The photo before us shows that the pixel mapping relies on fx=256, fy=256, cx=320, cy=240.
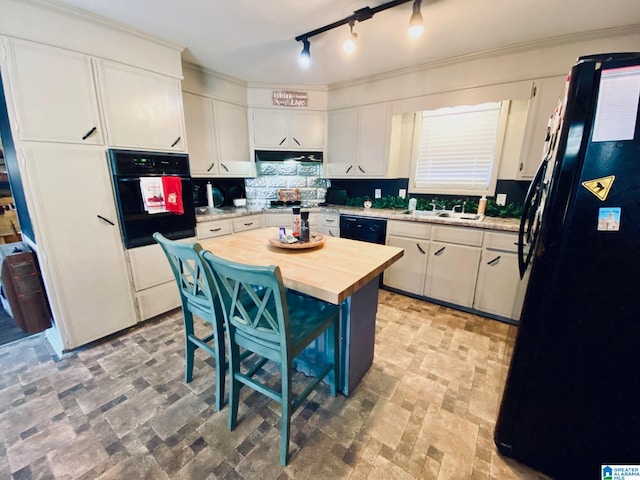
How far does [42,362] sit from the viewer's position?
1919 millimetres

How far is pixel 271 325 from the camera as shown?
119cm

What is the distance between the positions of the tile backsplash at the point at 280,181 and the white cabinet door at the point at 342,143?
0.27m

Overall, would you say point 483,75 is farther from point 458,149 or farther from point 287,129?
point 287,129

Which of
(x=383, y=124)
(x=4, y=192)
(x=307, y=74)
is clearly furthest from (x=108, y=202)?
(x=4, y=192)

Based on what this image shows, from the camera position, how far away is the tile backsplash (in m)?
3.68

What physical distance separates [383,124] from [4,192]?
5.35 metres

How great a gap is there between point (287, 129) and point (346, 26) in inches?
62.3

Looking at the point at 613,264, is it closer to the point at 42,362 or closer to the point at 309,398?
the point at 309,398

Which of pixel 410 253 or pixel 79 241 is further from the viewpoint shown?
pixel 410 253

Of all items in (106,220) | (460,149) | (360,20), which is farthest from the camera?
(460,149)

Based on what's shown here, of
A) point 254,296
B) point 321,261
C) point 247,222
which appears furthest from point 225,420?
point 247,222

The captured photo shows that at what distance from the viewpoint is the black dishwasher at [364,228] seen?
296 centimetres

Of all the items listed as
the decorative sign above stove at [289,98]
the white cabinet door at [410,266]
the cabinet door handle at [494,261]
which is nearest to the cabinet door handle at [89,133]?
the decorative sign above stove at [289,98]

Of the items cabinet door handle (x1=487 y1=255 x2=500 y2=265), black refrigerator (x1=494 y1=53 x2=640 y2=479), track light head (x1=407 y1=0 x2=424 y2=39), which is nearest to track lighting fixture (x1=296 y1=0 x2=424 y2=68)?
track light head (x1=407 y1=0 x2=424 y2=39)
